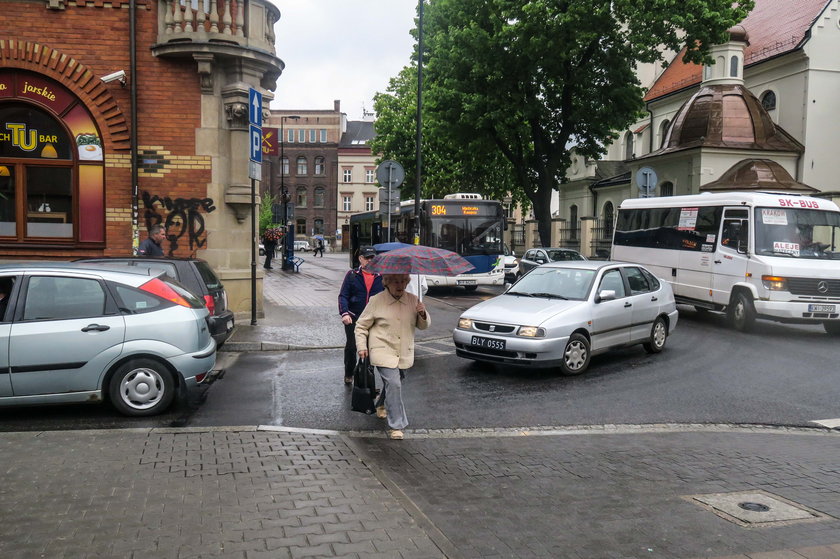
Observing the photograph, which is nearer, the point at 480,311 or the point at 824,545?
the point at 824,545

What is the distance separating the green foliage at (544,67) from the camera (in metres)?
25.5

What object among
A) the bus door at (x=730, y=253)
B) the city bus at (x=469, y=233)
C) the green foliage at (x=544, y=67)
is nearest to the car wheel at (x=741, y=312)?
the bus door at (x=730, y=253)

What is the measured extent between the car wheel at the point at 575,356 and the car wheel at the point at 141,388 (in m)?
5.04

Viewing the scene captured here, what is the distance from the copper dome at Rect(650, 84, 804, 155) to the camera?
34156 millimetres

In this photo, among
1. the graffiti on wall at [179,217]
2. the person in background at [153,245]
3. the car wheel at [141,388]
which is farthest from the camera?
the graffiti on wall at [179,217]

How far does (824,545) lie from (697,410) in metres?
3.89

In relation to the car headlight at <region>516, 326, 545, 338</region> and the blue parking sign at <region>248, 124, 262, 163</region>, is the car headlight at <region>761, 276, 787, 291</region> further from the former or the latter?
the blue parking sign at <region>248, 124, 262, 163</region>

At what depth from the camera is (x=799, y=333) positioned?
1477cm

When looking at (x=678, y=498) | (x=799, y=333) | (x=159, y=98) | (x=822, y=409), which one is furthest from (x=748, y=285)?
(x=159, y=98)

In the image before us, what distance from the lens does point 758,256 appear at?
A: 47.5 feet

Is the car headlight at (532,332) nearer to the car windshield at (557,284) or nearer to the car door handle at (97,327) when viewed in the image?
the car windshield at (557,284)

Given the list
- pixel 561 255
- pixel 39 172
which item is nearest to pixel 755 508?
pixel 39 172

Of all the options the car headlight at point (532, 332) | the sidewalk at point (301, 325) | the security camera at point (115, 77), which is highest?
the security camera at point (115, 77)

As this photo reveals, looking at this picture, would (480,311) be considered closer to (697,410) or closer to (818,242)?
(697,410)
